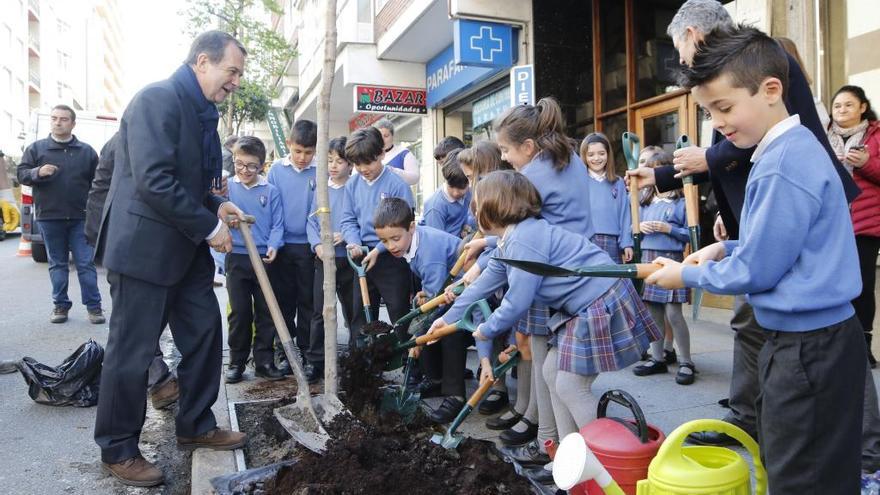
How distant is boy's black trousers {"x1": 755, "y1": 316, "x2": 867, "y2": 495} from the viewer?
158 cm

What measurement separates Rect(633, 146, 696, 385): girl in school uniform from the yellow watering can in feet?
8.01

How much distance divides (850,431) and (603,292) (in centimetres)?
117

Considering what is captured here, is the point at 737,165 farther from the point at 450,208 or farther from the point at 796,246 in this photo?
the point at 450,208

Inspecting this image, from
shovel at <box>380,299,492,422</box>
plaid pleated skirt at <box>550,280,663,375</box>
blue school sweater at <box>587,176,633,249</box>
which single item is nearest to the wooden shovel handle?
shovel at <box>380,299,492,422</box>

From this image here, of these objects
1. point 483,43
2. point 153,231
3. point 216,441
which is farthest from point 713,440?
point 483,43

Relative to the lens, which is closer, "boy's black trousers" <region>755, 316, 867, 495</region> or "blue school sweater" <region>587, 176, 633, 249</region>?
"boy's black trousers" <region>755, 316, 867, 495</region>

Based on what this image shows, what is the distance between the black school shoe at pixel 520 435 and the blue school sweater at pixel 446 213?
186cm

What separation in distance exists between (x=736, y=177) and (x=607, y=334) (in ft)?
2.56

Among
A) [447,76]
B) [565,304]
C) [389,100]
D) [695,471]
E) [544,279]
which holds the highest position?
[447,76]

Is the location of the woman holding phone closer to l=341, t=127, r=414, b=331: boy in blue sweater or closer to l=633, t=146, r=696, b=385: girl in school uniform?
l=633, t=146, r=696, b=385: girl in school uniform

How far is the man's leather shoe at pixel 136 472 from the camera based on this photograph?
9.16 feet

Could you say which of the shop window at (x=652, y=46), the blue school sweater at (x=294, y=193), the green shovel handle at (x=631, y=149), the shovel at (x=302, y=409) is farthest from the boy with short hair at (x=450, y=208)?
the shop window at (x=652, y=46)

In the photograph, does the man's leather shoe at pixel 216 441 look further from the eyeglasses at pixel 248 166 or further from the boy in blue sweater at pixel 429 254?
the eyeglasses at pixel 248 166

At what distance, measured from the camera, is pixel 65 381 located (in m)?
3.93
